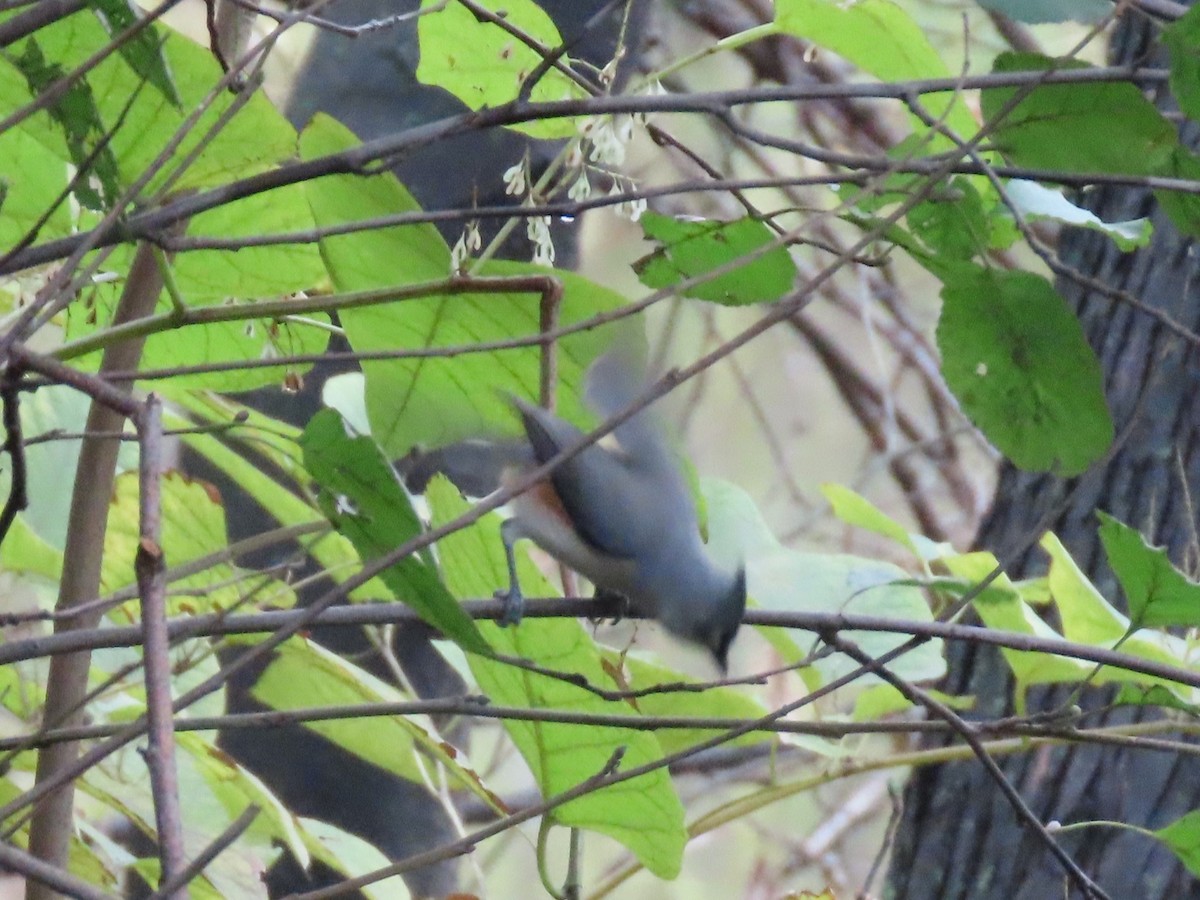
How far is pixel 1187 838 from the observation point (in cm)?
79

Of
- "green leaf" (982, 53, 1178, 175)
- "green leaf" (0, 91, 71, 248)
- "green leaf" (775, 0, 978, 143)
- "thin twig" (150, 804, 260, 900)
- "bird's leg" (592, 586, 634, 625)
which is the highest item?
"green leaf" (775, 0, 978, 143)

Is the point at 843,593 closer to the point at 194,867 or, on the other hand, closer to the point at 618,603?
the point at 618,603

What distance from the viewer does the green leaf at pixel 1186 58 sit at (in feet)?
1.93

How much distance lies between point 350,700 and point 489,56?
0.52 metres

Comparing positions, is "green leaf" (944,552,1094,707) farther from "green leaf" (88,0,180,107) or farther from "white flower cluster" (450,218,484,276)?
"green leaf" (88,0,180,107)

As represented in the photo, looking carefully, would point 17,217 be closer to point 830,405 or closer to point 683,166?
point 683,166

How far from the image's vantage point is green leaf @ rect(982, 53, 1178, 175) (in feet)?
2.27

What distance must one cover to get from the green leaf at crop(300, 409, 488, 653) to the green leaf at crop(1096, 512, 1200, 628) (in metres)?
0.36

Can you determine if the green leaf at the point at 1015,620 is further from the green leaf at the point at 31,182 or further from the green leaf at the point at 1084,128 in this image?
the green leaf at the point at 31,182

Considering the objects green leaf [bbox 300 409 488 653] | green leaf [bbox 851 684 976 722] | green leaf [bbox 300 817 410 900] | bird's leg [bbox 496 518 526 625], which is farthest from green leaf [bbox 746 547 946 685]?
green leaf [bbox 300 409 488 653]

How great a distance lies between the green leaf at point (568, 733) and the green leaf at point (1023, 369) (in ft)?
0.89

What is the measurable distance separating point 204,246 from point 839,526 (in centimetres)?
335

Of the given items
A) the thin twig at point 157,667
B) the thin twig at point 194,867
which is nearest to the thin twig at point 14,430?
the thin twig at point 157,667

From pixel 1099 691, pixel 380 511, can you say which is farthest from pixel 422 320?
pixel 1099 691
